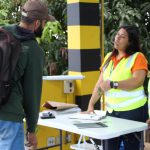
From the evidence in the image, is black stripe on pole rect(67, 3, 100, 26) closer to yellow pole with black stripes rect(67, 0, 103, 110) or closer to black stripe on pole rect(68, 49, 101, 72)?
yellow pole with black stripes rect(67, 0, 103, 110)

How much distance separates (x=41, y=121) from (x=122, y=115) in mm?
627

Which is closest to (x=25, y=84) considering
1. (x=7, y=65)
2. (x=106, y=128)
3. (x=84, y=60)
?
(x=7, y=65)

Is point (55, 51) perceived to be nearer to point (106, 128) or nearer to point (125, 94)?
point (125, 94)

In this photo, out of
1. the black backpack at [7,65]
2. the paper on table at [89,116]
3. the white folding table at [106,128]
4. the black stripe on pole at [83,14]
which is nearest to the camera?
the black backpack at [7,65]

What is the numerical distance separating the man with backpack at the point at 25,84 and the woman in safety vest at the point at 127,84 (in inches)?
35.8

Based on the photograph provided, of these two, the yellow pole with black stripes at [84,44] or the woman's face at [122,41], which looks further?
the yellow pole with black stripes at [84,44]

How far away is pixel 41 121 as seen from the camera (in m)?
3.26

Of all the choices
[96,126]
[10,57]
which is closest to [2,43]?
[10,57]

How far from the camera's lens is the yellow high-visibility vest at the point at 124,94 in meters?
3.08

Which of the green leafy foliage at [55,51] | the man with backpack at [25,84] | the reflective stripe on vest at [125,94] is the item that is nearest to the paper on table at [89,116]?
the reflective stripe on vest at [125,94]

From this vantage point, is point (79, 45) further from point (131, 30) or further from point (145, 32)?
point (145, 32)

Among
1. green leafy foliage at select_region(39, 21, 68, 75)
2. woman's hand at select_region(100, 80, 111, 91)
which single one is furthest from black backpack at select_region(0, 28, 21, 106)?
green leafy foliage at select_region(39, 21, 68, 75)

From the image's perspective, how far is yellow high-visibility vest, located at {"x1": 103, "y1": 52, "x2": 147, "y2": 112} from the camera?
3.08m

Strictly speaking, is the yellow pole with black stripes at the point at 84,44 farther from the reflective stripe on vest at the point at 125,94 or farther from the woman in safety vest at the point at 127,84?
the reflective stripe on vest at the point at 125,94
